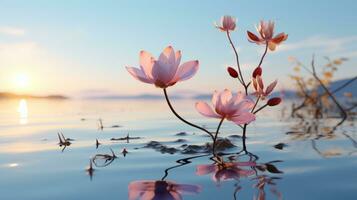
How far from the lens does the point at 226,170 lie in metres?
1.94

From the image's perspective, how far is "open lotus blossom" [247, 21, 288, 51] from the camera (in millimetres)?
2496

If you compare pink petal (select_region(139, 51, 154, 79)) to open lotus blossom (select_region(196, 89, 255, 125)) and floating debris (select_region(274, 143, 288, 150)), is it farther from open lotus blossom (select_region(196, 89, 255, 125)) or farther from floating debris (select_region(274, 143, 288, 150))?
floating debris (select_region(274, 143, 288, 150))

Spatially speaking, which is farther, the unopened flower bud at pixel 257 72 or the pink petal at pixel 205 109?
the unopened flower bud at pixel 257 72

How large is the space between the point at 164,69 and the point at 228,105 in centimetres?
36

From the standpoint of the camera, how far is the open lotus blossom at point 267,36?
2496 millimetres

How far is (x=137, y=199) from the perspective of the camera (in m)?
1.40

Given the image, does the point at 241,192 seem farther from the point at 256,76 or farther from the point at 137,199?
the point at 256,76

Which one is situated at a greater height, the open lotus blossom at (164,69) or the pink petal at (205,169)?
the open lotus blossom at (164,69)

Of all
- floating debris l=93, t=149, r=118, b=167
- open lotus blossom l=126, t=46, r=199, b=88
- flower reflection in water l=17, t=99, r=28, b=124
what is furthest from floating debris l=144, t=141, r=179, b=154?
flower reflection in water l=17, t=99, r=28, b=124

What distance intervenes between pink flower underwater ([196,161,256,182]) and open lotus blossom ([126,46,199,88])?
1.54 feet

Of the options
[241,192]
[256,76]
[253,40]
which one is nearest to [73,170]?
[241,192]

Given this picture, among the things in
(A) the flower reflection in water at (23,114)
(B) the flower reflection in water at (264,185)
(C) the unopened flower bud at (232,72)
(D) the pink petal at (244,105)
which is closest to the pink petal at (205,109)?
(D) the pink petal at (244,105)

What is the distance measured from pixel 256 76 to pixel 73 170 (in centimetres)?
119

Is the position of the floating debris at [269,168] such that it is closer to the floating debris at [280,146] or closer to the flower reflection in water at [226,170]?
the flower reflection in water at [226,170]
